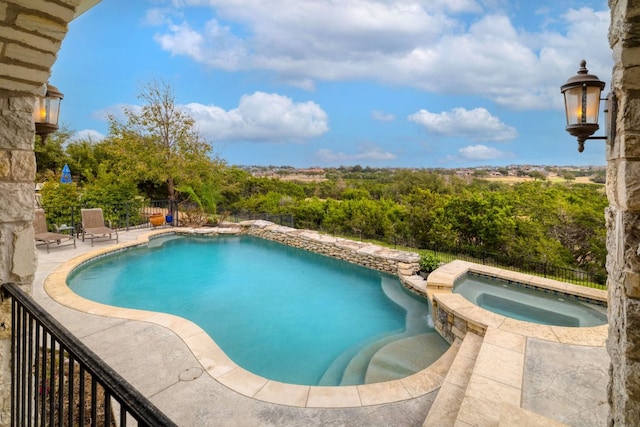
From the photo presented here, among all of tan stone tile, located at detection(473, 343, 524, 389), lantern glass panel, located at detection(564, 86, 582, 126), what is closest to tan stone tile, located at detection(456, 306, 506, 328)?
tan stone tile, located at detection(473, 343, 524, 389)

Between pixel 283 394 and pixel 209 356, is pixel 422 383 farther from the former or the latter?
pixel 209 356

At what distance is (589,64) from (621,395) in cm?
286

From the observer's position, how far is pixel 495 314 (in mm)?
4953

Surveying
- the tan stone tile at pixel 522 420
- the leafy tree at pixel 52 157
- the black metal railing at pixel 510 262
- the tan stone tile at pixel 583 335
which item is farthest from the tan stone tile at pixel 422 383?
the leafy tree at pixel 52 157

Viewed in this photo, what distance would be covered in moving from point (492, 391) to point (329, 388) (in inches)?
64.9

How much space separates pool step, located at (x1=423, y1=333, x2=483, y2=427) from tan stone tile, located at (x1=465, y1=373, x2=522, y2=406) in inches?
6.6

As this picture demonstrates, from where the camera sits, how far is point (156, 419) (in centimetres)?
93

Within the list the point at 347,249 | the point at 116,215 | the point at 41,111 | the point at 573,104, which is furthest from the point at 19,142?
the point at 116,215

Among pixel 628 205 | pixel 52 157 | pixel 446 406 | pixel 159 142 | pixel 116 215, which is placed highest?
pixel 159 142

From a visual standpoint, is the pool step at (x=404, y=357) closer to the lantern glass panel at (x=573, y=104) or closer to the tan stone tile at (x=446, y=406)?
the tan stone tile at (x=446, y=406)

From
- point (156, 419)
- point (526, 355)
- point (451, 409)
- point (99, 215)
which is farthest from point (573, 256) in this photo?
point (99, 215)

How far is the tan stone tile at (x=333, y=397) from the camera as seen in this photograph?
327cm

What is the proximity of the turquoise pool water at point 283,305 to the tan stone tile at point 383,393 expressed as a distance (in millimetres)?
798

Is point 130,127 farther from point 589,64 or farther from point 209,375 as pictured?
point 589,64
